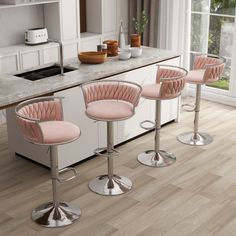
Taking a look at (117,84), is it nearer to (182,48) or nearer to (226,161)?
(226,161)

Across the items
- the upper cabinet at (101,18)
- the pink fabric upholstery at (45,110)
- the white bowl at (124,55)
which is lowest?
the pink fabric upholstery at (45,110)

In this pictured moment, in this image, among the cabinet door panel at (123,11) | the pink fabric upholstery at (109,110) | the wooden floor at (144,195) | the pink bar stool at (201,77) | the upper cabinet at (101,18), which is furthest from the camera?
the cabinet door panel at (123,11)

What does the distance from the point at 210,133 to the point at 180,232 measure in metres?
2.17

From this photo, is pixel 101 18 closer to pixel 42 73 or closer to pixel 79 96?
pixel 42 73

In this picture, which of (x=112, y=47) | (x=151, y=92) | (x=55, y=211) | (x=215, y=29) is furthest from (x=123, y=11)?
(x=55, y=211)

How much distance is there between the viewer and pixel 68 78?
14.8 ft

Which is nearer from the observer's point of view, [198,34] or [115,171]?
[115,171]

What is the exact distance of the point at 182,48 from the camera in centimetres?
687

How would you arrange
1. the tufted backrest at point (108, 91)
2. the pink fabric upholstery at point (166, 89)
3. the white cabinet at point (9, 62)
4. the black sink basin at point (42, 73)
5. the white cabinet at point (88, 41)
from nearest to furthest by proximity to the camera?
the tufted backrest at point (108, 91)
the pink fabric upholstery at point (166, 89)
the black sink basin at point (42, 73)
the white cabinet at point (9, 62)
the white cabinet at point (88, 41)

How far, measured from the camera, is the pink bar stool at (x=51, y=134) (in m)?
3.53

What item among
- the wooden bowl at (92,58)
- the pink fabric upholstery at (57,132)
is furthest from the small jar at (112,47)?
the pink fabric upholstery at (57,132)

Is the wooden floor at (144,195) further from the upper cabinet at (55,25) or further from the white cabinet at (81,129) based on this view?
the upper cabinet at (55,25)

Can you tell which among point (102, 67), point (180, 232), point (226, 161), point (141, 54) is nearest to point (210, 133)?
point (226, 161)

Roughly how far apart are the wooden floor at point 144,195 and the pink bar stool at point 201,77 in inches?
4.9
